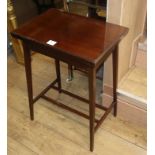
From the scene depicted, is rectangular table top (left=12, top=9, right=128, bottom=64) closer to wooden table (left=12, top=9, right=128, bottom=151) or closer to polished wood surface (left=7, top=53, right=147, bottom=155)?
wooden table (left=12, top=9, right=128, bottom=151)

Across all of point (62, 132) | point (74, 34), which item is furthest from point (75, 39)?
point (62, 132)

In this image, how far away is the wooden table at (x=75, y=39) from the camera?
1124 mm

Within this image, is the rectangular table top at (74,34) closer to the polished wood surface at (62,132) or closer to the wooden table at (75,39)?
the wooden table at (75,39)

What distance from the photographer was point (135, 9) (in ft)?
4.84

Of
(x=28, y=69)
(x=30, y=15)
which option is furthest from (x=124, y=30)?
(x=30, y=15)

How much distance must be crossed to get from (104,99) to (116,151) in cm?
37

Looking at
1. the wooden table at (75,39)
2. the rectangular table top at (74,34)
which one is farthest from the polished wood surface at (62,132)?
the rectangular table top at (74,34)

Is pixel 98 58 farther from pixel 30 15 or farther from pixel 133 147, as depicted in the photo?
pixel 30 15

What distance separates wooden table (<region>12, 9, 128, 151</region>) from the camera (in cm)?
112

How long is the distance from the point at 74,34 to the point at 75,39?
0.05m

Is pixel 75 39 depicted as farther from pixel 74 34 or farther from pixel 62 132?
pixel 62 132

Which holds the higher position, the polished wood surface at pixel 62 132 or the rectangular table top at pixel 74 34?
the rectangular table top at pixel 74 34

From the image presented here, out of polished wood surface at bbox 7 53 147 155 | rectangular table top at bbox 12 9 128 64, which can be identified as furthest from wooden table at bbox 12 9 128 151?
polished wood surface at bbox 7 53 147 155

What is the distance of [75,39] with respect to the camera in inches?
47.5
